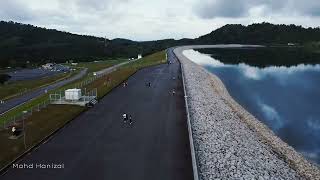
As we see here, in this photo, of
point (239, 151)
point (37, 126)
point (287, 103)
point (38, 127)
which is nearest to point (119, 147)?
point (239, 151)

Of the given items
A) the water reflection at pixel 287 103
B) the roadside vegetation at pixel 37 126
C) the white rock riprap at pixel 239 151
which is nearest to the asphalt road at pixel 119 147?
the roadside vegetation at pixel 37 126

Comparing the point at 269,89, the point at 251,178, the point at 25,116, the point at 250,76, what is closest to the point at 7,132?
the point at 25,116

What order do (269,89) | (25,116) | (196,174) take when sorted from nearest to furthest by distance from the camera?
(196,174) → (25,116) → (269,89)

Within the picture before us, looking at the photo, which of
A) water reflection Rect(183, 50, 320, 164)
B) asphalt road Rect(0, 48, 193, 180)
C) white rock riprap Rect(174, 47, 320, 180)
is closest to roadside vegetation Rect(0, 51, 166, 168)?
asphalt road Rect(0, 48, 193, 180)

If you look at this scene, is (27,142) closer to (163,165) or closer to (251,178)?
(163,165)

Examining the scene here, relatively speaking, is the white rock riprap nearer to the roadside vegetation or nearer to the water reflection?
the water reflection

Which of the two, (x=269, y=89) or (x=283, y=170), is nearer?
(x=283, y=170)

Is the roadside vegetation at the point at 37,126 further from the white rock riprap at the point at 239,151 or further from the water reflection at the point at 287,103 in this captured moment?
the water reflection at the point at 287,103
